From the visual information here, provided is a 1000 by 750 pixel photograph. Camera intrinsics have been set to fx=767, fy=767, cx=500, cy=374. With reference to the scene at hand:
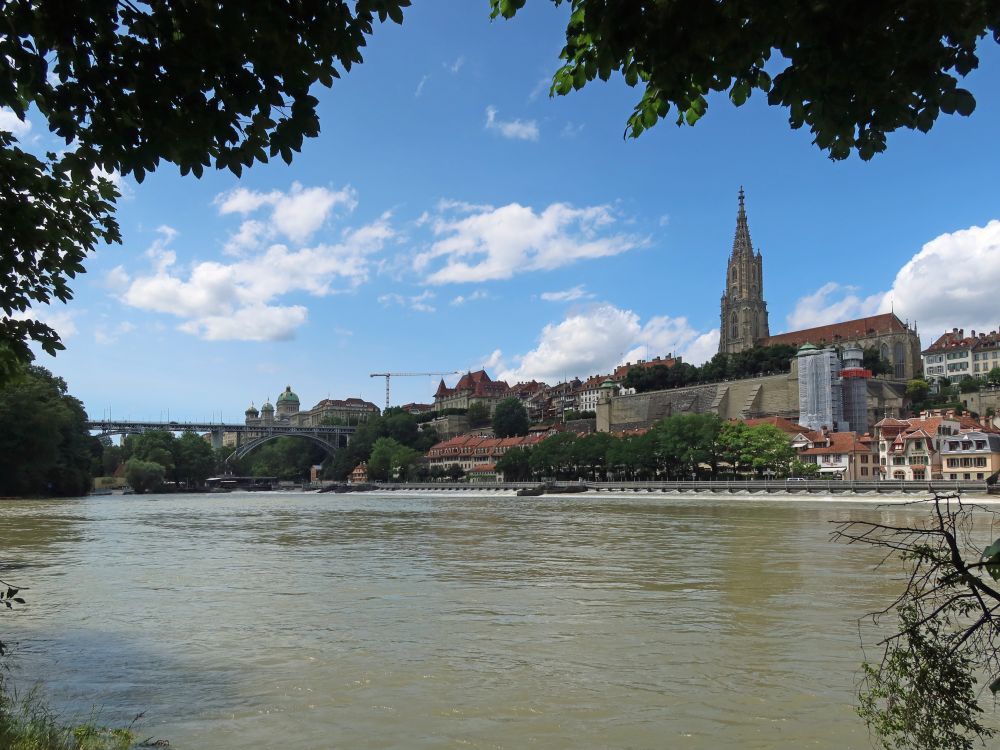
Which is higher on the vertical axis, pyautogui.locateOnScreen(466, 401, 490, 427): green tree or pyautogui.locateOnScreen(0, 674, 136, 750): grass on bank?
pyautogui.locateOnScreen(466, 401, 490, 427): green tree

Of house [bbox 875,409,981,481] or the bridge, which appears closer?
house [bbox 875,409,981,481]

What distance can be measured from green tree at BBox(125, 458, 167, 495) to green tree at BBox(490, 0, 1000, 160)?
121m

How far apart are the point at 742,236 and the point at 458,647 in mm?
162336

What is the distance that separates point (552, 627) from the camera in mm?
11344

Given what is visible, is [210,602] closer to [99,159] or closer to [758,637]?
[758,637]

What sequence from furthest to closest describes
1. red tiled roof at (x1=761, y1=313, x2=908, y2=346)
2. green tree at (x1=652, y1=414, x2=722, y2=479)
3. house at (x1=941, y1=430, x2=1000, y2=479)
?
1. red tiled roof at (x1=761, y1=313, x2=908, y2=346)
2. green tree at (x1=652, y1=414, x2=722, y2=479)
3. house at (x1=941, y1=430, x2=1000, y2=479)

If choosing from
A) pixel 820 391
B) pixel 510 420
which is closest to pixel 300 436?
pixel 510 420

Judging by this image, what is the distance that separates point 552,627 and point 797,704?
440cm

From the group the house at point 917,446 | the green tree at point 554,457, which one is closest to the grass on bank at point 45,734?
the house at point 917,446

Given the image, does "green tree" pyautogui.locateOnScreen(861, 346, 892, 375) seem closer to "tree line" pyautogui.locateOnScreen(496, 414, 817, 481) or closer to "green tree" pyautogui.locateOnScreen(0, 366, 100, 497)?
"tree line" pyautogui.locateOnScreen(496, 414, 817, 481)

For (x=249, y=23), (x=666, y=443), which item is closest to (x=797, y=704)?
(x=249, y=23)

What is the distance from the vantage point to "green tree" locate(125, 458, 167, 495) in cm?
11206

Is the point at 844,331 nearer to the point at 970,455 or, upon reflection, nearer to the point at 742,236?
the point at 742,236

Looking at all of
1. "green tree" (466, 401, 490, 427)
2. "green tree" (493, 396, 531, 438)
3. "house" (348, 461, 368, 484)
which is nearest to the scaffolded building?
"green tree" (493, 396, 531, 438)
